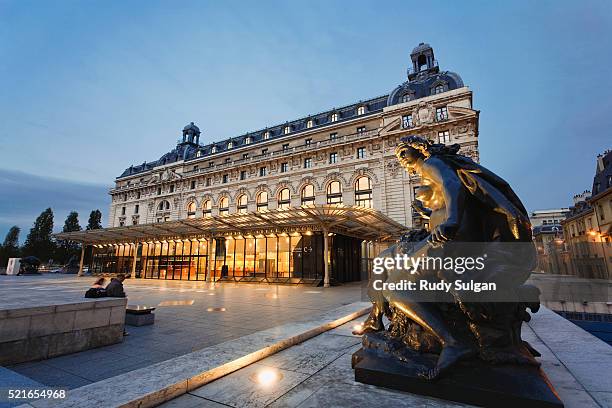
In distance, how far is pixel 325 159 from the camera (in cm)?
3491

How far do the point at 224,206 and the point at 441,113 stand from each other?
97.8 ft

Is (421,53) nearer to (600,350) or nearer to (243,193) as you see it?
(243,193)

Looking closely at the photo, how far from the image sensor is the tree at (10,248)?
56312 mm

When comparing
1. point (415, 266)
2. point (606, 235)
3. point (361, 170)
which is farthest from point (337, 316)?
point (606, 235)

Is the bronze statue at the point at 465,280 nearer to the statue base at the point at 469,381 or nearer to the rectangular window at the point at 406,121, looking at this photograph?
the statue base at the point at 469,381

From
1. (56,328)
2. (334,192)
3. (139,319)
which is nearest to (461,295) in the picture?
(56,328)

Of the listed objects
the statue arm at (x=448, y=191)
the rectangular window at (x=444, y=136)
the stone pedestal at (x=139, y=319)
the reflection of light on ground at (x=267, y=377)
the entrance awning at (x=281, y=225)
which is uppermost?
the rectangular window at (x=444, y=136)

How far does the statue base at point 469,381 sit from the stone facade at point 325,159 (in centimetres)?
2626

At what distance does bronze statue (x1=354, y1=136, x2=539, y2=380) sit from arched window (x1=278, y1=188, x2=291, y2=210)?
32.8 meters

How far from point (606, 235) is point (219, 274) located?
36169mm

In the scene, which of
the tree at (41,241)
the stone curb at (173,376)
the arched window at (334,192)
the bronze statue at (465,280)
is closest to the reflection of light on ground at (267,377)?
the stone curb at (173,376)

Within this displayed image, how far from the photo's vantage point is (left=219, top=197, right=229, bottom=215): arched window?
40.5m

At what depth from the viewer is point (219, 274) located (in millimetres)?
26250

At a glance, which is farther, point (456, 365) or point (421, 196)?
point (421, 196)
